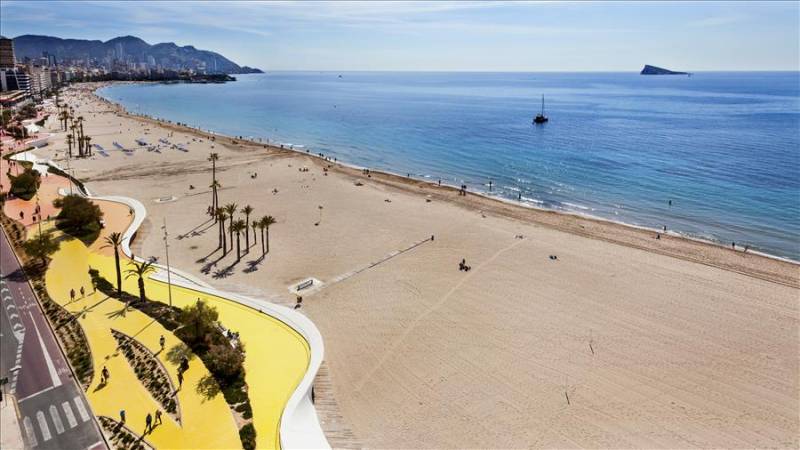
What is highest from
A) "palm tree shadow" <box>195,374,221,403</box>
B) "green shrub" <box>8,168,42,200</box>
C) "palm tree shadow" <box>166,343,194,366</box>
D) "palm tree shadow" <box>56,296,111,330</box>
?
"green shrub" <box>8,168,42,200</box>

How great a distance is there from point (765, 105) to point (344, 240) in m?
188

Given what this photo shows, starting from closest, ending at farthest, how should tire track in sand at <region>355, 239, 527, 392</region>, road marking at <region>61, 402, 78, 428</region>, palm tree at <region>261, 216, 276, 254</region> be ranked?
road marking at <region>61, 402, 78, 428</region> → tire track in sand at <region>355, 239, 527, 392</region> → palm tree at <region>261, 216, 276, 254</region>

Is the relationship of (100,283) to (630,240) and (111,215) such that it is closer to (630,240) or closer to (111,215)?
(111,215)

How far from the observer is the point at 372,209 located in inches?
2133

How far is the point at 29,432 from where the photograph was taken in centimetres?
1836

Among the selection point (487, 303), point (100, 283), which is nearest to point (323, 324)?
point (487, 303)

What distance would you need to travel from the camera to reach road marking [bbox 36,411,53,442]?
59.4ft

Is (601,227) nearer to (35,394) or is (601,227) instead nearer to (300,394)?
(300,394)

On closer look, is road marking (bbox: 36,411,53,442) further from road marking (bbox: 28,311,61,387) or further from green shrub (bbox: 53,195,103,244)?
green shrub (bbox: 53,195,103,244)

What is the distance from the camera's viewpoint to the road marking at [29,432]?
1789 cm

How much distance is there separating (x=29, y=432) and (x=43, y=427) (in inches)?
18.1

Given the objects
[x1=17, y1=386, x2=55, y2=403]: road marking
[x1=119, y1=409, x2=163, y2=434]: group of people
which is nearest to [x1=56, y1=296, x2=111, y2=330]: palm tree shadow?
[x1=17, y1=386, x2=55, y2=403]: road marking

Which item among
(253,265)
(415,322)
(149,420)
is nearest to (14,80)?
(253,265)

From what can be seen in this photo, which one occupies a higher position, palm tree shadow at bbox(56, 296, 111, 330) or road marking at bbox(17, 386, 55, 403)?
palm tree shadow at bbox(56, 296, 111, 330)
